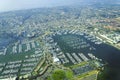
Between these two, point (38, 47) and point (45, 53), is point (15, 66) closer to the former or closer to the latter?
point (45, 53)

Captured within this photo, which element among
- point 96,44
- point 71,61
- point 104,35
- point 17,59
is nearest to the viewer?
point 71,61

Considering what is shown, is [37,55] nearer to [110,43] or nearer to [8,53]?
[8,53]

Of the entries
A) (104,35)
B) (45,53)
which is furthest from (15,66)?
(104,35)

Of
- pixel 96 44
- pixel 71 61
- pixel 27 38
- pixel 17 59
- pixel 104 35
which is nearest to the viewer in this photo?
pixel 71 61

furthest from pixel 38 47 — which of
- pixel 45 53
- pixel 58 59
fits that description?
pixel 58 59

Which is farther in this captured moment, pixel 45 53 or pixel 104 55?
pixel 45 53

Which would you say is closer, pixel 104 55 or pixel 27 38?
pixel 104 55

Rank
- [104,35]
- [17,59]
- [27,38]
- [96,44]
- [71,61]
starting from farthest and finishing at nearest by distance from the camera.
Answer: [27,38], [104,35], [96,44], [17,59], [71,61]

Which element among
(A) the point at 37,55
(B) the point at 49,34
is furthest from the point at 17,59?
(B) the point at 49,34

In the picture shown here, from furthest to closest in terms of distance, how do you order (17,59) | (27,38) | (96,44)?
(27,38)
(96,44)
(17,59)
